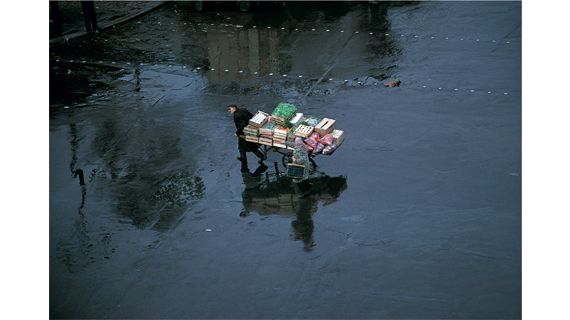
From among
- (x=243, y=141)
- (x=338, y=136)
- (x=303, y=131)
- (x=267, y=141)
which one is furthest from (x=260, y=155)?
(x=338, y=136)

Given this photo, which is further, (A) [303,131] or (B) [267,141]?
(B) [267,141]

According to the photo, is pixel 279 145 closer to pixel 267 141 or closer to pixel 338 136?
pixel 267 141

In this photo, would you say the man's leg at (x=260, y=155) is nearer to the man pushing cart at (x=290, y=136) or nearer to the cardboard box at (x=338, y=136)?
the man pushing cart at (x=290, y=136)

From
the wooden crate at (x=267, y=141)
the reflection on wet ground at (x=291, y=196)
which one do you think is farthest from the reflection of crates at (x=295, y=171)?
the wooden crate at (x=267, y=141)

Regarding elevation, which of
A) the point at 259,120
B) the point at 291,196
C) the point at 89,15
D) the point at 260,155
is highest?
the point at 89,15

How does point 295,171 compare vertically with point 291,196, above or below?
above

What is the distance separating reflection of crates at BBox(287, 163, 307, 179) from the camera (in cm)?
1647

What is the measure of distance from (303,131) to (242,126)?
142 cm

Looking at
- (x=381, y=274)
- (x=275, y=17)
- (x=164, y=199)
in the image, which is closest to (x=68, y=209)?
(x=164, y=199)

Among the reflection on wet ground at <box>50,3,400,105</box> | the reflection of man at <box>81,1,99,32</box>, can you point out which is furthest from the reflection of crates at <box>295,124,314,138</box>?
the reflection of man at <box>81,1,99,32</box>

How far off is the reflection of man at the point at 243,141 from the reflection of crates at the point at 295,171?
1.42 meters

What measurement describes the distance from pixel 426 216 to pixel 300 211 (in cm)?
240

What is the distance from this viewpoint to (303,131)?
16.9 m

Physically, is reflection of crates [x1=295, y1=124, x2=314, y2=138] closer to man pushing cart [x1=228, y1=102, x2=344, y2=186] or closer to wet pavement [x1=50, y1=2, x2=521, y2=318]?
man pushing cart [x1=228, y1=102, x2=344, y2=186]
